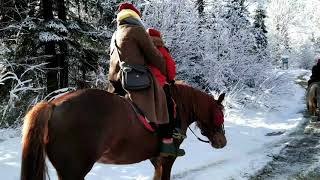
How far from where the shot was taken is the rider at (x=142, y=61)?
196 inches

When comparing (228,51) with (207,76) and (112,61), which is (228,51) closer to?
(207,76)

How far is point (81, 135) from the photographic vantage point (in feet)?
13.5

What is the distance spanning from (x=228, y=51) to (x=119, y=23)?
1238cm

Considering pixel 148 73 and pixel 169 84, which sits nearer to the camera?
pixel 148 73

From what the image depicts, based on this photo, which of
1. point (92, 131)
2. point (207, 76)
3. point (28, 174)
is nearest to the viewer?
point (28, 174)

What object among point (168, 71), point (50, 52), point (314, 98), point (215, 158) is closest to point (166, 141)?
point (168, 71)

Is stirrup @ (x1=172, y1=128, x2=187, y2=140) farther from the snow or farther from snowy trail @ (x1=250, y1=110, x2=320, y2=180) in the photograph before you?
the snow

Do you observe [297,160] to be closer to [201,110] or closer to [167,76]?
[201,110]

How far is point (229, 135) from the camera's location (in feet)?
35.6

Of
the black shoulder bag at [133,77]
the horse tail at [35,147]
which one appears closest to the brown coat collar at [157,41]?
the black shoulder bag at [133,77]

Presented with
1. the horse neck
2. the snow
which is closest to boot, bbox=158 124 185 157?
the horse neck

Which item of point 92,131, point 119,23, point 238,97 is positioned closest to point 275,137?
point 238,97

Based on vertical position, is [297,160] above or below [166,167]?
below

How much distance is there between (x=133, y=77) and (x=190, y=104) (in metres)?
1.09
